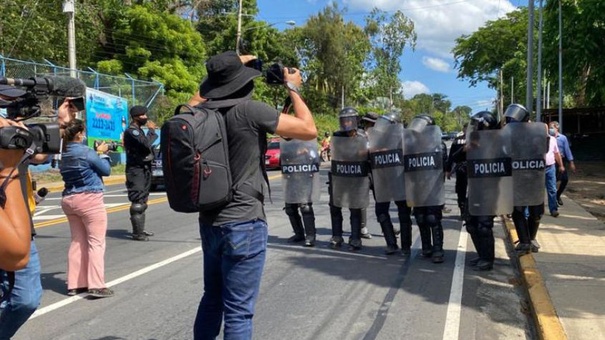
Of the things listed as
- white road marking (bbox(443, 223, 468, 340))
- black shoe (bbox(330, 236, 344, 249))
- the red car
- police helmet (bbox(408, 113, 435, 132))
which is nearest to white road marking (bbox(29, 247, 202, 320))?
black shoe (bbox(330, 236, 344, 249))

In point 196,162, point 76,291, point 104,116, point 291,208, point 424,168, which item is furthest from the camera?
point 104,116

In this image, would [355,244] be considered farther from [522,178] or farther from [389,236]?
[522,178]

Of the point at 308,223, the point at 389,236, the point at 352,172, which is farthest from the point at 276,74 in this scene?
the point at 308,223

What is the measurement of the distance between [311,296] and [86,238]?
2.36 metres

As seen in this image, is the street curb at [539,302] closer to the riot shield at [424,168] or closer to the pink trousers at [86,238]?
the riot shield at [424,168]

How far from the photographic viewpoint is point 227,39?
41.7 metres

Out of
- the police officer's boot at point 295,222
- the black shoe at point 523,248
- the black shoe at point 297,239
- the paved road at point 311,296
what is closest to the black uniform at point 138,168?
the paved road at point 311,296

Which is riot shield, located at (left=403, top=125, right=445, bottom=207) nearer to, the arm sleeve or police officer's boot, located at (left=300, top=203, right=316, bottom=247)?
police officer's boot, located at (left=300, top=203, right=316, bottom=247)

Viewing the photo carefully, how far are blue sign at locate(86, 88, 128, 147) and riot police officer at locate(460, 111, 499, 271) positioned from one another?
55.9 feet

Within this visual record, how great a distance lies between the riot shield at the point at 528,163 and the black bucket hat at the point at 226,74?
5020 mm

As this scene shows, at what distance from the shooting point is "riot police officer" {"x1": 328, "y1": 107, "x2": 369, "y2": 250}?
7961 millimetres

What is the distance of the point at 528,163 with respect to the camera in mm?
7469

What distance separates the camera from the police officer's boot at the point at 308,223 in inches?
332

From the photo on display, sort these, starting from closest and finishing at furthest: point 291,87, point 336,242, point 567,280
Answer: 1. point 291,87
2. point 567,280
3. point 336,242
